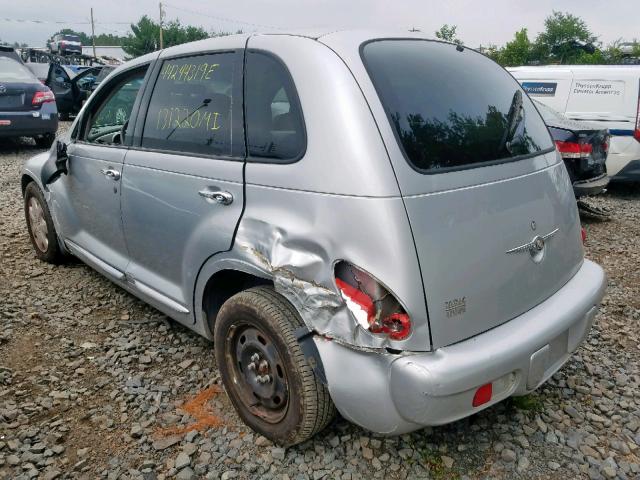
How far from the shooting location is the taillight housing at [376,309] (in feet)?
6.02

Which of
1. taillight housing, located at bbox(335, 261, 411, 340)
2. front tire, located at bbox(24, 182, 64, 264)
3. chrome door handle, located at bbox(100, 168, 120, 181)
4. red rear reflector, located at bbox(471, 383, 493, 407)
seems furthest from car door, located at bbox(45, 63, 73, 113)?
red rear reflector, located at bbox(471, 383, 493, 407)

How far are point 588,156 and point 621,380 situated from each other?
11.1ft

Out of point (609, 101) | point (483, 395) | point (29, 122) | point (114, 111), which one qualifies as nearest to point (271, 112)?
point (483, 395)

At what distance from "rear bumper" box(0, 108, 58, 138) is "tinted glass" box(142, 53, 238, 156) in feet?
24.1

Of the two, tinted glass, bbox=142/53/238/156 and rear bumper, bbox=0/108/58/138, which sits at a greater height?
tinted glass, bbox=142/53/238/156

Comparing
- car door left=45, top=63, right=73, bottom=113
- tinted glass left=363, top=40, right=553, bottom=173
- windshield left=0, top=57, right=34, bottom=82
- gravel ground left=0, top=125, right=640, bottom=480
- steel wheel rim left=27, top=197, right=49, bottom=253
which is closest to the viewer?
tinted glass left=363, top=40, right=553, bottom=173

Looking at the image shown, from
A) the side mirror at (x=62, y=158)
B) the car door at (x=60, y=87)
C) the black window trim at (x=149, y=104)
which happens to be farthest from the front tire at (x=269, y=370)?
the car door at (x=60, y=87)

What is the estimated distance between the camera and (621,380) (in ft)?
9.52

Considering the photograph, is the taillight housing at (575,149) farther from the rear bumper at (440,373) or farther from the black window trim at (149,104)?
the black window trim at (149,104)

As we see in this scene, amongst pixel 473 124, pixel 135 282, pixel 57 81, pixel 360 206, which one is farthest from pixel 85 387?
pixel 57 81

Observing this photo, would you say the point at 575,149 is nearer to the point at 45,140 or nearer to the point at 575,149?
the point at 575,149

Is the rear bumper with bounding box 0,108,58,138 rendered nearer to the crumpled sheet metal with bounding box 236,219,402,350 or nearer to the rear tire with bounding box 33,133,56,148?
the rear tire with bounding box 33,133,56,148

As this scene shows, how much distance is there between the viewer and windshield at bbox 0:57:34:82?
9.27 meters

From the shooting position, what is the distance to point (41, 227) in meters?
4.34
